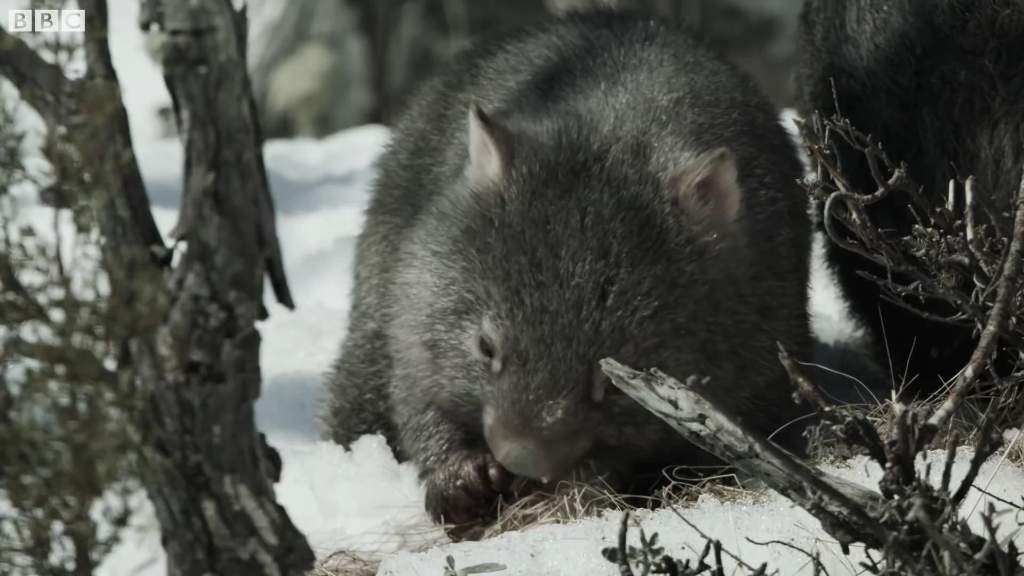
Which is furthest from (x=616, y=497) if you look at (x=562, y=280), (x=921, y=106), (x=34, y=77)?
(x=34, y=77)

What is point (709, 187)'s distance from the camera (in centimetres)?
351

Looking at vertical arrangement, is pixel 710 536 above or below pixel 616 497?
above

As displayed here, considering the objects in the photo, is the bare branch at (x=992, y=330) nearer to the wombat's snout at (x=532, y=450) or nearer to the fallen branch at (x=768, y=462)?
the fallen branch at (x=768, y=462)

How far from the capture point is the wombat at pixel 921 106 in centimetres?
407

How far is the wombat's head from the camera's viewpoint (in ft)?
10.4

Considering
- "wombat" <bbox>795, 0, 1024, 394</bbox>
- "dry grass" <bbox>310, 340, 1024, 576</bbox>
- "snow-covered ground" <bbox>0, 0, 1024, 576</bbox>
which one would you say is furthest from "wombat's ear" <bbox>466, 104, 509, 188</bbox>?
"wombat" <bbox>795, 0, 1024, 394</bbox>

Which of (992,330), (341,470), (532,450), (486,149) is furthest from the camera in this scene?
(341,470)

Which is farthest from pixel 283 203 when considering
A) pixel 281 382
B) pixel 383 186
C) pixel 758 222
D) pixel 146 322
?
pixel 146 322

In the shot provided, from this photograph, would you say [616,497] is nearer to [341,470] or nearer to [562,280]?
[562,280]

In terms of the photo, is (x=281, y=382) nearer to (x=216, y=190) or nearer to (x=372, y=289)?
(x=372, y=289)

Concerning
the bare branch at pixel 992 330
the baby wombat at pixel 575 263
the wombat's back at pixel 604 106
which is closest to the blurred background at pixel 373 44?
the wombat's back at pixel 604 106

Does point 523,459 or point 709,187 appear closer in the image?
point 523,459

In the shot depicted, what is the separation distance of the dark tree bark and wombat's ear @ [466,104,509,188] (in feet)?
5.24

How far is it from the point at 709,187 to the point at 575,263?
0.47m
